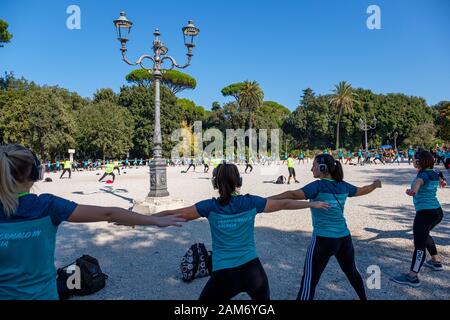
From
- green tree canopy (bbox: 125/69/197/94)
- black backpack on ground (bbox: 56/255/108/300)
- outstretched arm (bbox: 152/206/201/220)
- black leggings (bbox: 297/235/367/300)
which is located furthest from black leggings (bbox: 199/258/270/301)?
green tree canopy (bbox: 125/69/197/94)

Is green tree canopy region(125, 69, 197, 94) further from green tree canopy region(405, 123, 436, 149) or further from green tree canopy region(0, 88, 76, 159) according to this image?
green tree canopy region(405, 123, 436, 149)

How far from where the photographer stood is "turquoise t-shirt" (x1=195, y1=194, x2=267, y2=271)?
234 cm

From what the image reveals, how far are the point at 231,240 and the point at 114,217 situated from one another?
2.82ft

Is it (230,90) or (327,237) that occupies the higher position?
(230,90)

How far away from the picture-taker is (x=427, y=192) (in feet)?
13.0

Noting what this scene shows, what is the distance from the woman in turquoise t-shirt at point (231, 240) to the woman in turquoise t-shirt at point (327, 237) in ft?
1.91

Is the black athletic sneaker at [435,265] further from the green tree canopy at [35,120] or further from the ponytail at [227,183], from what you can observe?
the green tree canopy at [35,120]

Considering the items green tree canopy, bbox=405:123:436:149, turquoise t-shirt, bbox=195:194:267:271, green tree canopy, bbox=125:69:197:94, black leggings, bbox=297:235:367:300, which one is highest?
green tree canopy, bbox=125:69:197:94

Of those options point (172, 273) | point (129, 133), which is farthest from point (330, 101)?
point (172, 273)

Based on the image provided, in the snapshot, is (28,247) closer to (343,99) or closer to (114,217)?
(114,217)

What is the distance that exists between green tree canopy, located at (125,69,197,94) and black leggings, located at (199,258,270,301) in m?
64.1

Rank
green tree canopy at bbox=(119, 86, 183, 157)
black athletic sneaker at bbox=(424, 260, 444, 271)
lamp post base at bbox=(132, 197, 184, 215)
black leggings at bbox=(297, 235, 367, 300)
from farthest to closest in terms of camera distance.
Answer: green tree canopy at bbox=(119, 86, 183, 157)
lamp post base at bbox=(132, 197, 184, 215)
black athletic sneaker at bbox=(424, 260, 444, 271)
black leggings at bbox=(297, 235, 367, 300)

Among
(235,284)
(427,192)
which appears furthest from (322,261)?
(427,192)

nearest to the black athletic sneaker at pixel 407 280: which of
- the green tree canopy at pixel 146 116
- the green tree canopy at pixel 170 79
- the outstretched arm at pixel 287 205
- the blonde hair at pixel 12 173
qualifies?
the outstretched arm at pixel 287 205
